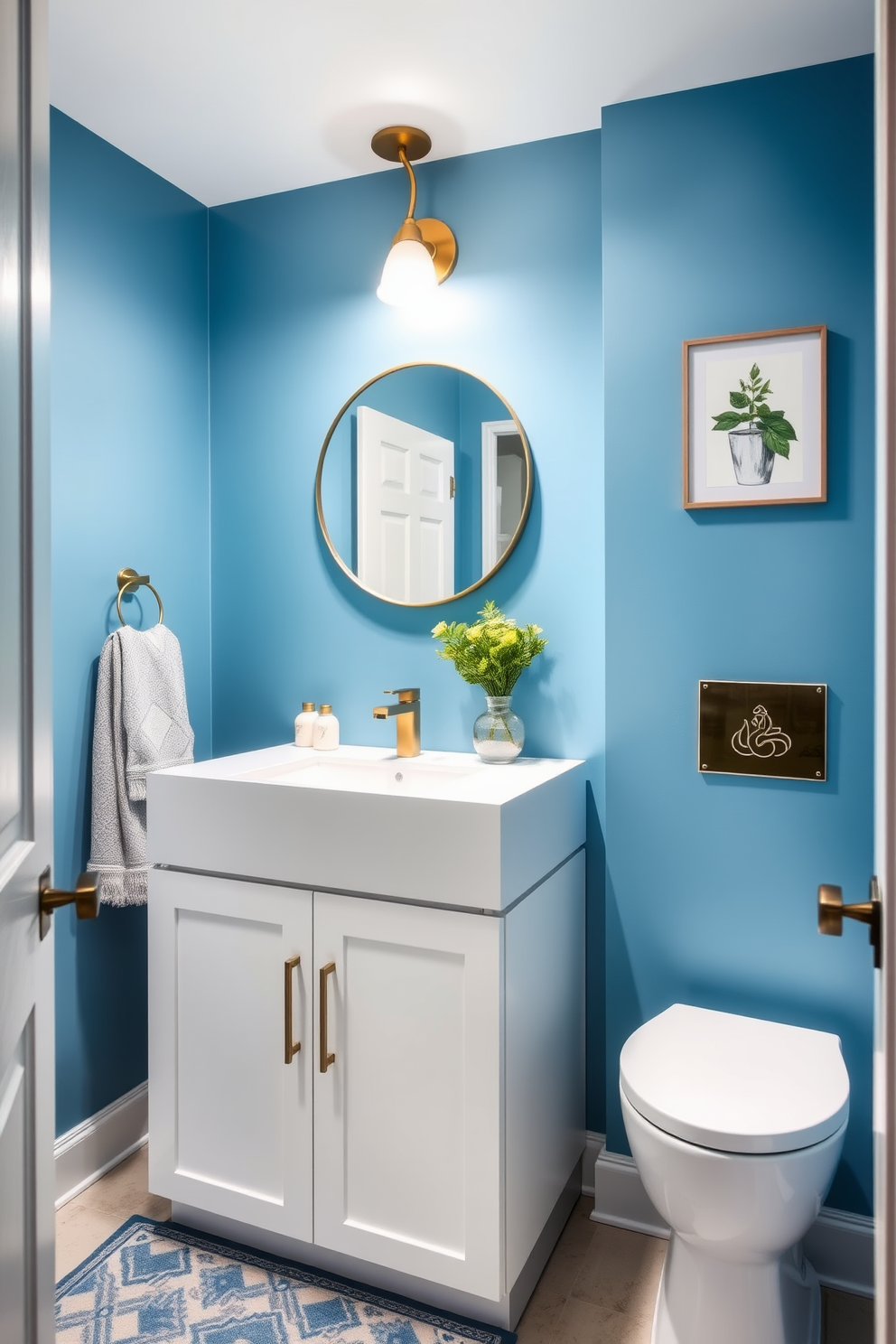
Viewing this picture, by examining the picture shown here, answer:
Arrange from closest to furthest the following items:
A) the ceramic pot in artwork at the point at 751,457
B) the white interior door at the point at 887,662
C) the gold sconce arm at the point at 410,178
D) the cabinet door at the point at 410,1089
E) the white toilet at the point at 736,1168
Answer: the white interior door at the point at 887,662
the white toilet at the point at 736,1168
the cabinet door at the point at 410,1089
the ceramic pot in artwork at the point at 751,457
the gold sconce arm at the point at 410,178

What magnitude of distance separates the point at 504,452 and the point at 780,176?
31.1 inches

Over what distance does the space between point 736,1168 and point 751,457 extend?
129 cm

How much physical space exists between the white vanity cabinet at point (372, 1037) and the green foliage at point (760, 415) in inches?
31.5

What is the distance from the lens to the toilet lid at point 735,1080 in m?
1.40

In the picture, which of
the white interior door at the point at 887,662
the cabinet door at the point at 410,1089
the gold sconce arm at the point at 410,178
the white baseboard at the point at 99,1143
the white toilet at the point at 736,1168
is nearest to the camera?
the white interior door at the point at 887,662

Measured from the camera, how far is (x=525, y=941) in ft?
5.54

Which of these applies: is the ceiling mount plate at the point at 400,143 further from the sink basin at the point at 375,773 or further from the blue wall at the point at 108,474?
the sink basin at the point at 375,773

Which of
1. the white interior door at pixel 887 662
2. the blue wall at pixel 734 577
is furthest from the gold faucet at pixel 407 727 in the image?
the white interior door at pixel 887 662

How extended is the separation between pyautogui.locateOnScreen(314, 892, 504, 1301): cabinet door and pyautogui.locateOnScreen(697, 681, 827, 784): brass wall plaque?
0.64 meters

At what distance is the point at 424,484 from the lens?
2236 mm

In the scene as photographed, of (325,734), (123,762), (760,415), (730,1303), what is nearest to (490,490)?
(760,415)

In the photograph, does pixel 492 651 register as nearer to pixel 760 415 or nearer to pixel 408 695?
pixel 408 695

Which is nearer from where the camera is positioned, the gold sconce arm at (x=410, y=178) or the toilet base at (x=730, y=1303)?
the toilet base at (x=730, y=1303)

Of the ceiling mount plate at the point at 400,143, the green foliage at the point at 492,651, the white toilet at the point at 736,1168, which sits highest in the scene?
the ceiling mount plate at the point at 400,143
